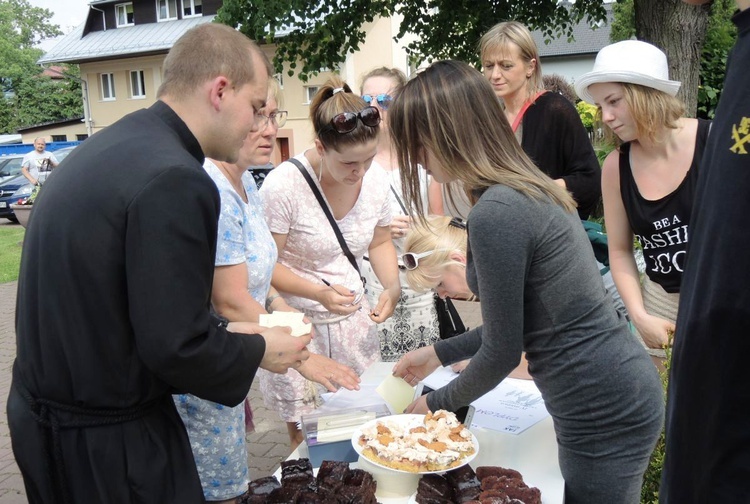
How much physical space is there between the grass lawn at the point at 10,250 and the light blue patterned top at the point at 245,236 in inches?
284

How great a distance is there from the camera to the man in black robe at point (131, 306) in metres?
1.30

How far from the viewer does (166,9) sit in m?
29.2

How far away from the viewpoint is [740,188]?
770 mm

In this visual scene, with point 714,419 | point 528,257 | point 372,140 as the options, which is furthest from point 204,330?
point 372,140

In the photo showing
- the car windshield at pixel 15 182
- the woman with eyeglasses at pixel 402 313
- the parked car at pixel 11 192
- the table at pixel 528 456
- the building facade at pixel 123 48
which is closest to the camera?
the table at pixel 528 456

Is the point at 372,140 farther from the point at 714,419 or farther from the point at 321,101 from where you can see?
the point at 714,419

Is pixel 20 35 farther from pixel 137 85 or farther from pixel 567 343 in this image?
pixel 567 343

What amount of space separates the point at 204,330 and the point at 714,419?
97 centimetres

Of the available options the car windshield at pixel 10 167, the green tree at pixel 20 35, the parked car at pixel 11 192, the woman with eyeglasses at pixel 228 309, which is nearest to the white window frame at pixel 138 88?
the car windshield at pixel 10 167

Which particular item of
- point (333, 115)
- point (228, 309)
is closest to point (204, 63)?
point (228, 309)

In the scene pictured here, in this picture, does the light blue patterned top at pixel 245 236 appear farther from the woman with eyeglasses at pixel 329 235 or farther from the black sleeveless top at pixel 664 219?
the black sleeveless top at pixel 664 219

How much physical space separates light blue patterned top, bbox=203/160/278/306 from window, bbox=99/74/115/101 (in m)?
30.5

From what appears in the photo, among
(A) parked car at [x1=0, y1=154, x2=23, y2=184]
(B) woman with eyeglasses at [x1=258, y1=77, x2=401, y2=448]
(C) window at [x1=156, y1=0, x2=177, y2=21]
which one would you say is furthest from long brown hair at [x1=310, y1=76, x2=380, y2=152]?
(C) window at [x1=156, y1=0, x2=177, y2=21]

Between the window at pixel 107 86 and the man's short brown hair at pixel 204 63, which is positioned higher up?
the window at pixel 107 86
